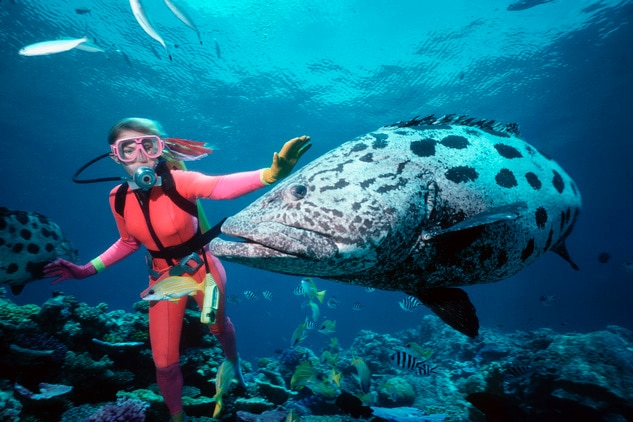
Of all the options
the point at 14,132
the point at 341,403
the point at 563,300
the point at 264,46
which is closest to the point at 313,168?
the point at 341,403

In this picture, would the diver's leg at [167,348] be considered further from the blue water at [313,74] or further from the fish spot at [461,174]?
the blue water at [313,74]

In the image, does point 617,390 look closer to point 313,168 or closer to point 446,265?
point 446,265

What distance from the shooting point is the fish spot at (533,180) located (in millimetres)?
2439

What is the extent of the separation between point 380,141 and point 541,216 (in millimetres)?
1483

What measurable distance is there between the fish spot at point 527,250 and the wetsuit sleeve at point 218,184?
232 cm

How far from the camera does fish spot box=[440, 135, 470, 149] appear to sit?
2389 mm

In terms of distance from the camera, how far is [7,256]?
15.3 feet

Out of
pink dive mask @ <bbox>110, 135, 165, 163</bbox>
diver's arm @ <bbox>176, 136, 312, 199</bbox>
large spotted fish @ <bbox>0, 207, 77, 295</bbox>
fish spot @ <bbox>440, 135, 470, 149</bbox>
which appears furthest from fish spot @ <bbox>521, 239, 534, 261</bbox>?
large spotted fish @ <bbox>0, 207, 77, 295</bbox>

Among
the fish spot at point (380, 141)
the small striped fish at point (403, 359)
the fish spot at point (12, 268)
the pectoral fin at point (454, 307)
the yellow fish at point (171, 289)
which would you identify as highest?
the fish spot at point (380, 141)

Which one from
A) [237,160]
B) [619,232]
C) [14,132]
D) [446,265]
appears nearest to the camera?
[446,265]

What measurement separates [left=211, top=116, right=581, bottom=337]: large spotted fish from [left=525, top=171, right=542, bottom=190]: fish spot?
0.04 ft

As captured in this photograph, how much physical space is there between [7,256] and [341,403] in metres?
5.92

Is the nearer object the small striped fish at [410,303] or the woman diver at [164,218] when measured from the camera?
the woman diver at [164,218]

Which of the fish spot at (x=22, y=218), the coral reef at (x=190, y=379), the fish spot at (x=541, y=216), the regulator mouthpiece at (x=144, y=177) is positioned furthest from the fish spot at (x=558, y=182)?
the fish spot at (x=22, y=218)
